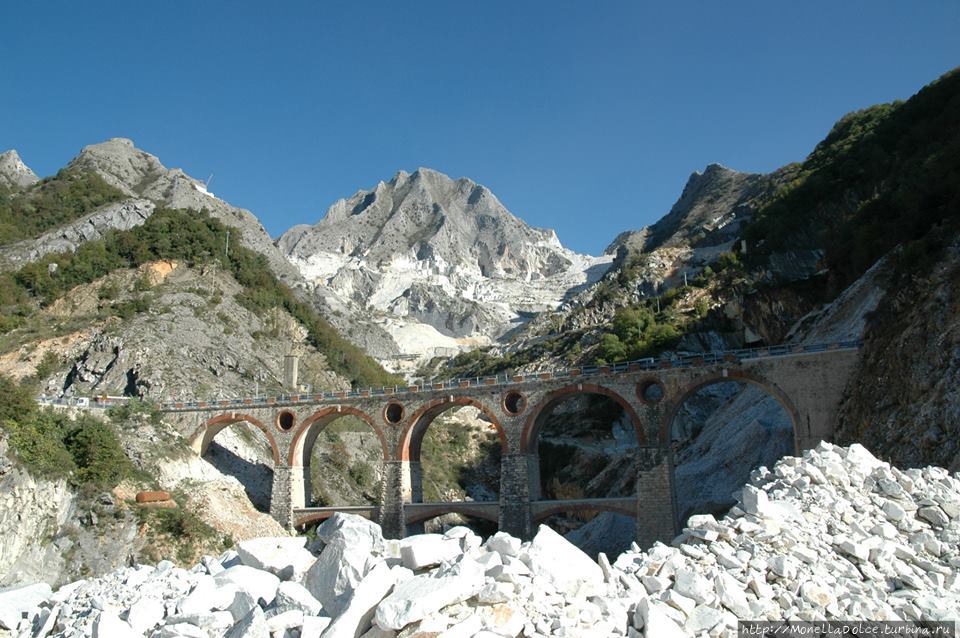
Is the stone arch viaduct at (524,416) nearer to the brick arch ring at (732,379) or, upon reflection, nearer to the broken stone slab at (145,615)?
the brick arch ring at (732,379)

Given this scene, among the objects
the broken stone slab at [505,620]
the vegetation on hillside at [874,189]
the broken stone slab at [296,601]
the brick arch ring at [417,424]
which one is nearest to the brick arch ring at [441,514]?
the brick arch ring at [417,424]

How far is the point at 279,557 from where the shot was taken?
12.3 m

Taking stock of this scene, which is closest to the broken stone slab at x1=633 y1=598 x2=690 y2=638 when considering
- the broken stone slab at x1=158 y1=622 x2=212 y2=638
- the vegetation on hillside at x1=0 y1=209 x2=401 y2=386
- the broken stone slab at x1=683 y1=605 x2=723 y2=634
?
the broken stone slab at x1=683 y1=605 x2=723 y2=634

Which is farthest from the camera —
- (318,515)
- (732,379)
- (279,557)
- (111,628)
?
(318,515)

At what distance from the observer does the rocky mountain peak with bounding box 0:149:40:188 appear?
91556 mm

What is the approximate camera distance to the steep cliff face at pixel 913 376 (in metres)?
23.4

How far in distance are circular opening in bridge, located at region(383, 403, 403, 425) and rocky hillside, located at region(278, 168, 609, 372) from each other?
81.5 meters

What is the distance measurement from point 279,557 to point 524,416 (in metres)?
28.0

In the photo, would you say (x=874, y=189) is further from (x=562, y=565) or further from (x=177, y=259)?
(x=177, y=259)

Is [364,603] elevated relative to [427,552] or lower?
lower

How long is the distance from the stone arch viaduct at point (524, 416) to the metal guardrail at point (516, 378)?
7cm

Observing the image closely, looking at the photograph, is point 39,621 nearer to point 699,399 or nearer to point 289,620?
point 289,620

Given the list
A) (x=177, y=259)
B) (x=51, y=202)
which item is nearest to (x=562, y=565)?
(x=177, y=259)

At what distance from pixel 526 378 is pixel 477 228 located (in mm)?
145598
